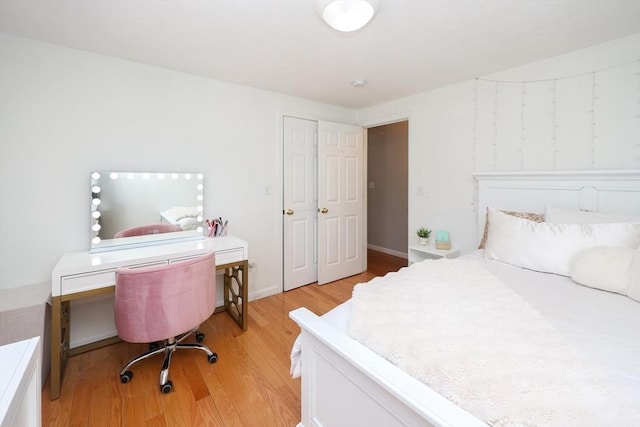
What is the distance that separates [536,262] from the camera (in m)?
1.83

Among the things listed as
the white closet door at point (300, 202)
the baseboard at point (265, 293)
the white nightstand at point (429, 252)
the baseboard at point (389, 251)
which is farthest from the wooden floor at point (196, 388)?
the baseboard at point (389, 251)

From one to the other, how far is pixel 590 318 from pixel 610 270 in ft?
→ 1.57

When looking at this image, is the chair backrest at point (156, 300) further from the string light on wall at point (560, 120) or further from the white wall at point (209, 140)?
the string light on wall at point (560, 120)

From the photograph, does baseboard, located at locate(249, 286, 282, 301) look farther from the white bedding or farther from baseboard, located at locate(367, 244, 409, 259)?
baseboard, located at locate(367, 244, 409, 259)

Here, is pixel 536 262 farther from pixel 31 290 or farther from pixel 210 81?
pixel 31 290

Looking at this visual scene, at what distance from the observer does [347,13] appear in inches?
60.1

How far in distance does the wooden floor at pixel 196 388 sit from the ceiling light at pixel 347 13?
221 centimetres

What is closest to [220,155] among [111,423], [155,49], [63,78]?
[155,49]

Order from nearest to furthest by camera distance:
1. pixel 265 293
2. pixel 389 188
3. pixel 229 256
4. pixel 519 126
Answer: pixel 229 256 < pixel 519 126 < pixel 265 293 < pixel 389 188

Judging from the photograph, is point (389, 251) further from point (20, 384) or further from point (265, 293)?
point (20, 384)

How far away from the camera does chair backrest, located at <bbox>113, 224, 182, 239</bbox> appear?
7.54ft

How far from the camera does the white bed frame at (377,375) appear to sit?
0.82 m

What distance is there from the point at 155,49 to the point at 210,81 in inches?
24.0

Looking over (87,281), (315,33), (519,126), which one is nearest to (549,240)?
(519,126)
